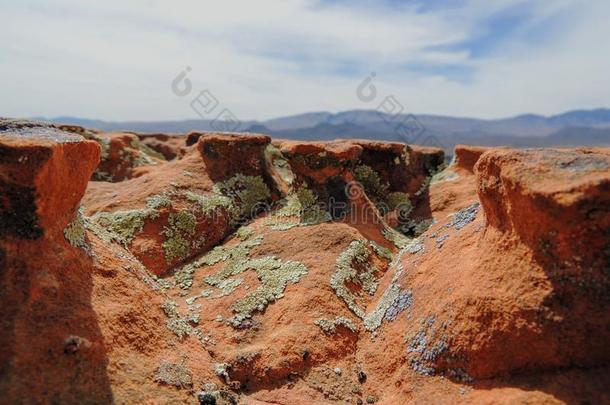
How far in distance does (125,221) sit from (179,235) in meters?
1.18

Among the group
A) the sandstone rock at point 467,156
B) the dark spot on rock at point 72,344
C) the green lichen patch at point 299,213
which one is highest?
the sandstone rock at point 467,156

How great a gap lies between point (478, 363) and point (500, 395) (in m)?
0.52

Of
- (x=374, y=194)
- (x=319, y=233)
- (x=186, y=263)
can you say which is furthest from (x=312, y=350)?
(x=374, y=194)

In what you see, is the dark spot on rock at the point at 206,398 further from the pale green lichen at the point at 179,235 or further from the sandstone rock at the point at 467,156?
the sandstone rock at the point at 467,156

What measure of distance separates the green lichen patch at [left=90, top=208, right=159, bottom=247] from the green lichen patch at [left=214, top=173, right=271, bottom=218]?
209cm

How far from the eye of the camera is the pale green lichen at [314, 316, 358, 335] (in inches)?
304

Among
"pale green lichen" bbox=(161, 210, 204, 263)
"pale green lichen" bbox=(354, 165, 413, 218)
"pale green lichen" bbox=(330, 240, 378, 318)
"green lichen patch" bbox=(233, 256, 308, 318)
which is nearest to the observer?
"green lichen patch" bbox=(233, 256, 308, 318)

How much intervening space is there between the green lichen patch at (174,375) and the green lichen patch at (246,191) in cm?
564

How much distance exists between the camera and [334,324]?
7820mm

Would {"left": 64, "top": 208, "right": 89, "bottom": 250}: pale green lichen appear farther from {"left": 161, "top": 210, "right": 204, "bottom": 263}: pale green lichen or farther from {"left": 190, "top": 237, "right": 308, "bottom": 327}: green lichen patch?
{"left": 161, "top": 210, "right": 204, "bottom": 263}: pale green lichen

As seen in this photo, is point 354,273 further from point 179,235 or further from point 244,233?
point 179,235

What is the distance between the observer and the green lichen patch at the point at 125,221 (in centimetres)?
1041

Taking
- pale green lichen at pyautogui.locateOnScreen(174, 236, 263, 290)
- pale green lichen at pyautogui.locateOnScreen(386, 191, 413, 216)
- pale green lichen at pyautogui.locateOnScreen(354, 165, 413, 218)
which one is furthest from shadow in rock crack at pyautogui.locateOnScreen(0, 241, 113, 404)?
pale green lichen at pyautogui.locateOnScreen(386, 191, 413, 216)

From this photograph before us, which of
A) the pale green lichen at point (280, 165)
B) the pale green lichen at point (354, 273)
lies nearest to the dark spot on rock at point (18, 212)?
the pale green lichen at point (354, 273)
